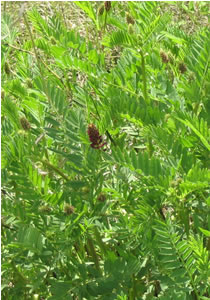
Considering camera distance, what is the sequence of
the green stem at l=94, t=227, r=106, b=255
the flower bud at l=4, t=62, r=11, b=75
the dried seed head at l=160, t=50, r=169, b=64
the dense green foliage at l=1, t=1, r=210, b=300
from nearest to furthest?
the dense green foliage at l=1, t=1, r=210, b=300
the green stem at l=94, t=227, r=106, b=255
the dried seed head at l=160, t=50, r=169, b=64
the flower bud at l=4, t=62, r=11, b=75

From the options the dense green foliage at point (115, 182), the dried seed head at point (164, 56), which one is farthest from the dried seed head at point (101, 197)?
the dried seed head at point (164, 56)

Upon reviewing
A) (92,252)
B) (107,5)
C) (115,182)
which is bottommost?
(92,252)

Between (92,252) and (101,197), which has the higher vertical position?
(101,197)

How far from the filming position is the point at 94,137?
1.06m

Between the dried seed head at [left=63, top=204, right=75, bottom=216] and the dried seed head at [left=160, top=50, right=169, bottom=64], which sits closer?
the dried seed head at [left=63, top=204, right=75, bottom=216]

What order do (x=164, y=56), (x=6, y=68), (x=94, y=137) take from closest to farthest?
(x=94, y=137) < (x=164, y=56) < (x=6, y=68)

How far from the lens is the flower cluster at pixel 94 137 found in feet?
3.44

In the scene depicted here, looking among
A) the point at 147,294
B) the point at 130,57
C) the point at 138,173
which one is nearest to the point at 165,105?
the point at 130,57

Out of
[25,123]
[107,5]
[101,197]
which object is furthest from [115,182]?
[107,5]

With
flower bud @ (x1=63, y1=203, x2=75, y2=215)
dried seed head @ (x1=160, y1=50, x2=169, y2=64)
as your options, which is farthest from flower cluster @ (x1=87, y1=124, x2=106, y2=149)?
dried seed head @ (x1=160, y1=50, x2=169, y2=64)

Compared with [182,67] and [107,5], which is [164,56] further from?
[107,5]

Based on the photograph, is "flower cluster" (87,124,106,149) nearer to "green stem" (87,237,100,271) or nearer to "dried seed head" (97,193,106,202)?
"dried seed head" (97,193,106,202)

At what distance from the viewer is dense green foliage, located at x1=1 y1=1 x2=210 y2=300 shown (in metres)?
1.04

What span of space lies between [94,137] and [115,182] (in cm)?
15
